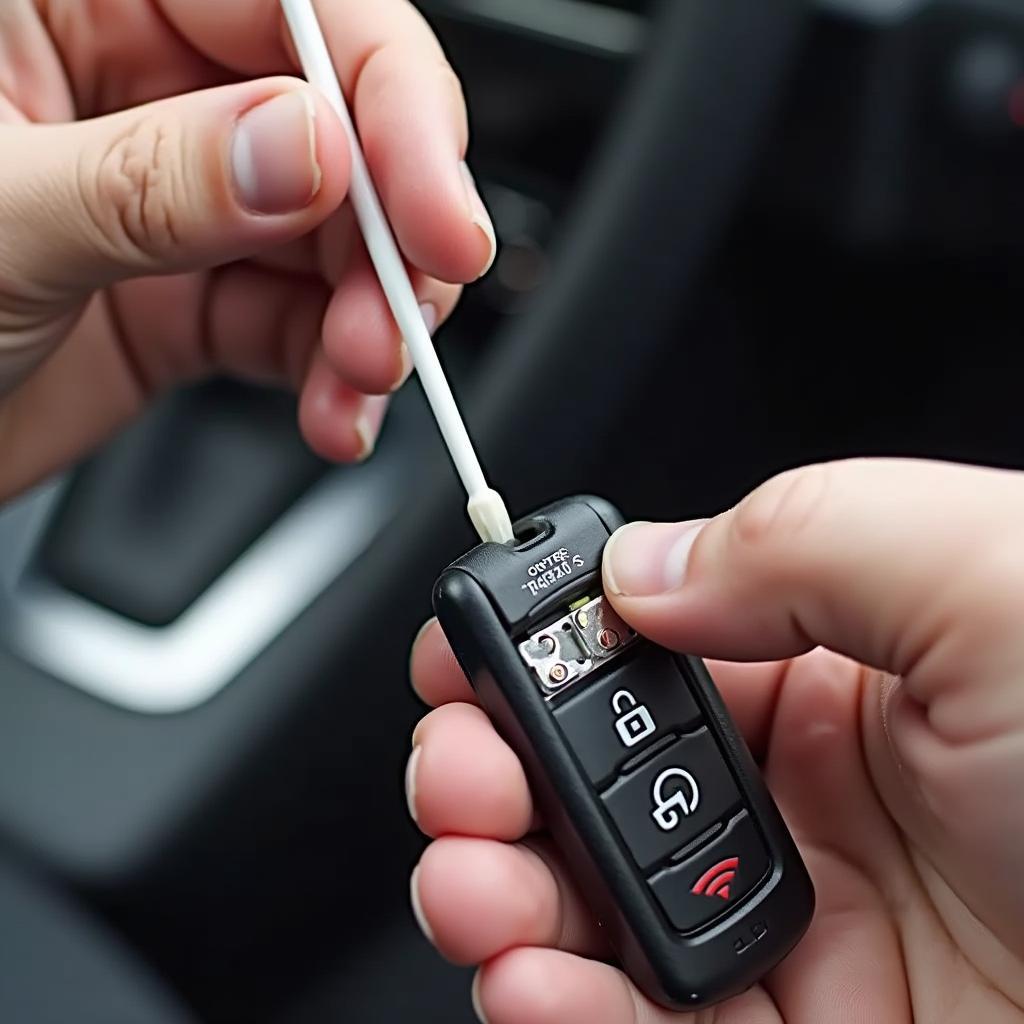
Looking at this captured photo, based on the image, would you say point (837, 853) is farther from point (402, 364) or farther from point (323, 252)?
point (323, 252)

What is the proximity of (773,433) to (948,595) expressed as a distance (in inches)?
34.0

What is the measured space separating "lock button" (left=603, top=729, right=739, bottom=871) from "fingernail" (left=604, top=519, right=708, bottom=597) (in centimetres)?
8

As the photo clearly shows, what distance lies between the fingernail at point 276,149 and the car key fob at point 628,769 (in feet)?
0.71

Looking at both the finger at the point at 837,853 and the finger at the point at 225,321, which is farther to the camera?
the finger at the point at 225,321

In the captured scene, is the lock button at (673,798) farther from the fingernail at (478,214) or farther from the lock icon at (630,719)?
the fingernail at (478,214)

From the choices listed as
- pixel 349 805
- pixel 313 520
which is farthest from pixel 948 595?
pixel 313 520

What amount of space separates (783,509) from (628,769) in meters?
0.15

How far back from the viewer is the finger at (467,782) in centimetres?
66

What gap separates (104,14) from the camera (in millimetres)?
957

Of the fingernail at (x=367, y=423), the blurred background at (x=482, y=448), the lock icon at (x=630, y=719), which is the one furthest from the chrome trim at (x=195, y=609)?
the lock icon at (x=630, y=719)

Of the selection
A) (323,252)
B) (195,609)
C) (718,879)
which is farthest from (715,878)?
(195,609)

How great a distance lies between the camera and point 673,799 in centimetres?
67

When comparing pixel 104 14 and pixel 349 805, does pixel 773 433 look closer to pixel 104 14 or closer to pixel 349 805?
pixel 349 805

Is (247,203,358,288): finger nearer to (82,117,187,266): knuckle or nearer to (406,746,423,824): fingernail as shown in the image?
(82,117,187,266): knuckle
